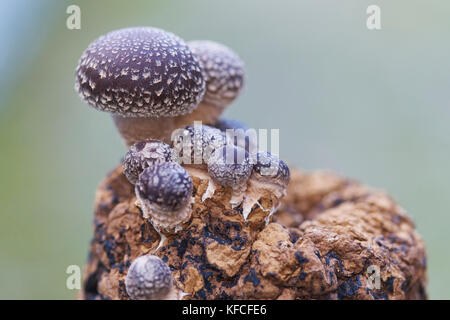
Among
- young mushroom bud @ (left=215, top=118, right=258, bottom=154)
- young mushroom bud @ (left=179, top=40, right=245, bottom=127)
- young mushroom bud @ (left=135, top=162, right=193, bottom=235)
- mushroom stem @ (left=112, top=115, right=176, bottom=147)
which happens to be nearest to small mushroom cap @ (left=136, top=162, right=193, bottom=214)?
young mushroom bud @ (left=135, top=162, right=193, bottom=235)

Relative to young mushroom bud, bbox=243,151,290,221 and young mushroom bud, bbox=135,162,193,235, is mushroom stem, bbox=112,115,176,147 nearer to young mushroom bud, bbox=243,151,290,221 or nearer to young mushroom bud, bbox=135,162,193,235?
young mushroom bud, bbox=135,162,193,235

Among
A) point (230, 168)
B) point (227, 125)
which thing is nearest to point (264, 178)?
point (230, 168)

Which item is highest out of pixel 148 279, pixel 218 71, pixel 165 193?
pixel 218 71

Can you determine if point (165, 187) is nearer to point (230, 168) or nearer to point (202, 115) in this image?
point (230, 168)

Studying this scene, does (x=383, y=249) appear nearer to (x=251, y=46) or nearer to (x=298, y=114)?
(x=298, y=114)

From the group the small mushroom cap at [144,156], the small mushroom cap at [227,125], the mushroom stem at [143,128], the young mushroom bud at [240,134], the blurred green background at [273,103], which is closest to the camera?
the small mushroom cap at [144,156]

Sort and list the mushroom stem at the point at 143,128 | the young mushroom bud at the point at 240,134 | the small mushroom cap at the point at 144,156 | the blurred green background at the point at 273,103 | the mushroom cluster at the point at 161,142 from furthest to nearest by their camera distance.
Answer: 1. the blurred green background at the point at 273,103
2. the young mushroom bud at the point at 240,134
3. the mushroom stem at the point at 143,128
4. the small mushroom cap at the point at 144,156
5. the mushroom cluster at the point at 161,142

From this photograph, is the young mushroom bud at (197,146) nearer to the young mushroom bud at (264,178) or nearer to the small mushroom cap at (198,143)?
the small mushroom cap at (198,143)

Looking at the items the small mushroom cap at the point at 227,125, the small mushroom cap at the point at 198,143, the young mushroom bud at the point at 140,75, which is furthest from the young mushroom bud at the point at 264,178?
the small mushroom cap at the point at 227,125
